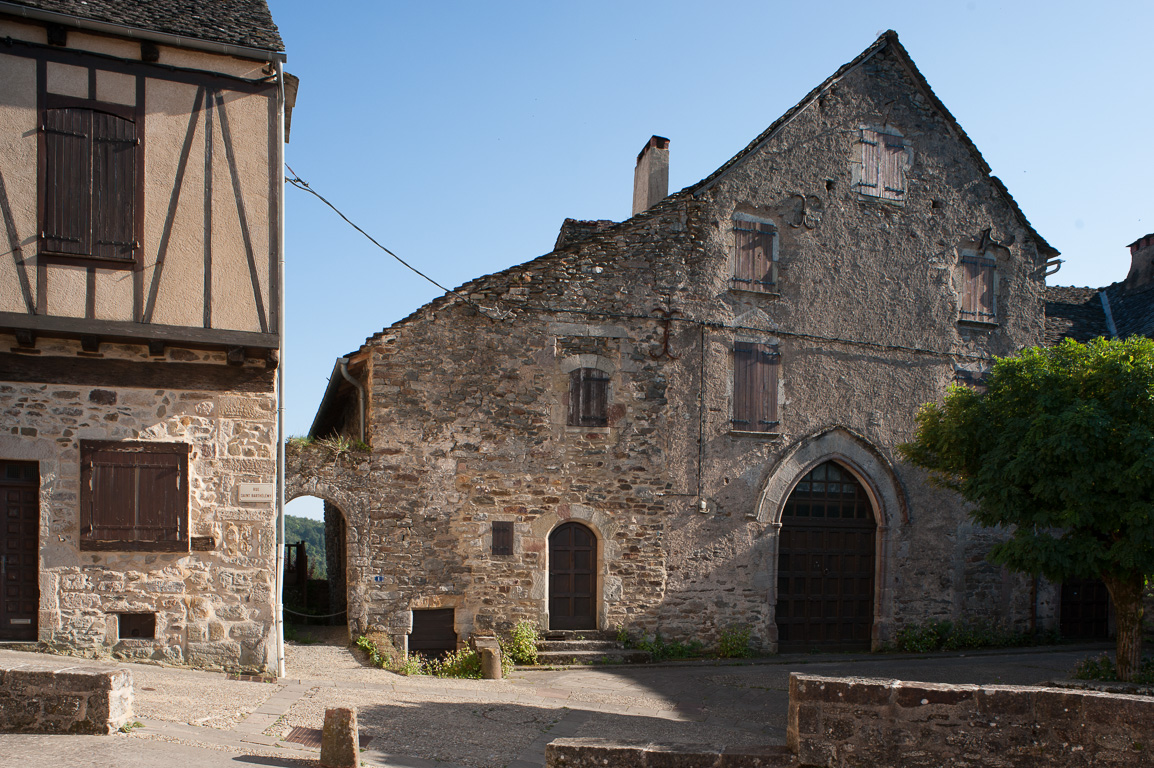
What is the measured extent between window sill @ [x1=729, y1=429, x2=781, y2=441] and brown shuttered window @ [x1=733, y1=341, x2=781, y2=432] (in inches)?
1.8

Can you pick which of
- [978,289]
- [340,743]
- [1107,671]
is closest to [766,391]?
[978,289]

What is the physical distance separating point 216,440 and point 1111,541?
32.5 ft

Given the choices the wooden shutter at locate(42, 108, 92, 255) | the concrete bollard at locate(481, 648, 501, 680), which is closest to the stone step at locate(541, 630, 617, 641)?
the concrete bollard at locate(481, 648, 501, 680)

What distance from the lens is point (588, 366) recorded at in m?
12.2

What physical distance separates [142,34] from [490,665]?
7.86 metres

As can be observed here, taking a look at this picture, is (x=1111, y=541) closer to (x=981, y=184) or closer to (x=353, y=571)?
(x=981, y=184)

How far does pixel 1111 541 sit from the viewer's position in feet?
31.9

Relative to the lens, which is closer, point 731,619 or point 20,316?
point 20,316

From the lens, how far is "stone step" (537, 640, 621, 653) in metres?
11.6

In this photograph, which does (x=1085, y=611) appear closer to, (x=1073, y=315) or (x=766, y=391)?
(x=1073, y=315)

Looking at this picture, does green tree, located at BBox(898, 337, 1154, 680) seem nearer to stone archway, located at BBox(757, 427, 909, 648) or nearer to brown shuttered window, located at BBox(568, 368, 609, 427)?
stone archway, located at BBox(757, 427, 909, 648)

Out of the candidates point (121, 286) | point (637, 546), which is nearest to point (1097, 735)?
point (637, 546)

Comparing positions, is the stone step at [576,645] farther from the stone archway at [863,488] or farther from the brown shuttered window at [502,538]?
the stone archway at [863,488]

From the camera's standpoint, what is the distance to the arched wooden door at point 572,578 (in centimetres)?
1203
